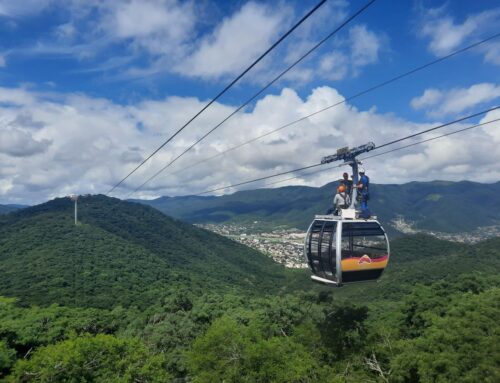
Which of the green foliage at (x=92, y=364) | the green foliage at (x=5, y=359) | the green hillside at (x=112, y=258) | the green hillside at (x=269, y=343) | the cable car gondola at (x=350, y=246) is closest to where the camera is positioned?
the cable car gondola at (x=350, y=246)

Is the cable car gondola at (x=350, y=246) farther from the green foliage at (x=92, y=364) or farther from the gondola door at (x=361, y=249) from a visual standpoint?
the green foliage at (x=92, y=364)

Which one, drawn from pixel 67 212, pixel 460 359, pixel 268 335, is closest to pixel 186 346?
pixel 268 335

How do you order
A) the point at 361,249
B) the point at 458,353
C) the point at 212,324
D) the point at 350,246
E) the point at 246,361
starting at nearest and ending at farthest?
the point at 350,246, the point at 361,249, the point at 458,353, the point at 246,361, the point at 212,324

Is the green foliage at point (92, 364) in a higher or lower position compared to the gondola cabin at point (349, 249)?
lower

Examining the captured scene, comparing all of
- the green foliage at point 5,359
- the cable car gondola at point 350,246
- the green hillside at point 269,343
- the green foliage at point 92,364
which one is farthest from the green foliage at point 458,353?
Result: the green foliage at point 5,359

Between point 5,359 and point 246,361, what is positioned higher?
point 5,359

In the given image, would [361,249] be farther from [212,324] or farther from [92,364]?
[212,324]

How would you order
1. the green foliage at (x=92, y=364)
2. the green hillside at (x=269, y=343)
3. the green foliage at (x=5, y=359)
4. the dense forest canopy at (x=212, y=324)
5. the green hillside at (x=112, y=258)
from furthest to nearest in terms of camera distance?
the green hillside at (x=112, y=258) < the green foliage at (x=5, y=359) < the dense forest canopy at (x=212, y=324) < the green hillside at (x=269, y=343) < the green foliage at (x=92, y=364)

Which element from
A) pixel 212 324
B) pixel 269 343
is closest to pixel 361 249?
pixel 269 343
